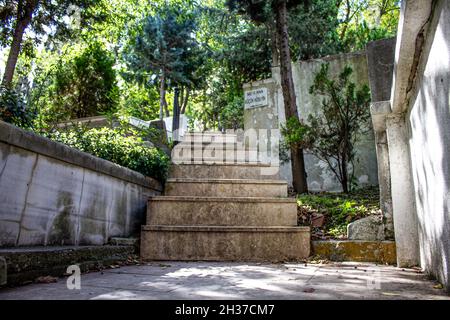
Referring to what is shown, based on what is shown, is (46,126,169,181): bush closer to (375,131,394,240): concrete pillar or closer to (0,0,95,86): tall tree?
(375,131,394,240): concrete pillar

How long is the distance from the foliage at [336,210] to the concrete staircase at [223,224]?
1.23 feet

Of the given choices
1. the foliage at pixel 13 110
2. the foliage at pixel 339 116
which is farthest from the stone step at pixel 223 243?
the foliage at pixel 339 116

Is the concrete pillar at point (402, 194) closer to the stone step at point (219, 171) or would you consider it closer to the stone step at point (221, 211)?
the stone step at point (221, 211)

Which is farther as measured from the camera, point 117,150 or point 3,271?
point 117,150

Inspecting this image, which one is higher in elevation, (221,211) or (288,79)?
(288,79)

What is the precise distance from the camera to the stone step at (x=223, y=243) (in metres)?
3.90

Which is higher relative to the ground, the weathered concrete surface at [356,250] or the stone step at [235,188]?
the stone step at [235,188]

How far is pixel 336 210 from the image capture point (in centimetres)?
464

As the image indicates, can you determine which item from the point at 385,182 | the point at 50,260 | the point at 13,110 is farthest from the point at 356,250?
the point at 13,110

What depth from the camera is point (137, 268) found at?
10.5ft

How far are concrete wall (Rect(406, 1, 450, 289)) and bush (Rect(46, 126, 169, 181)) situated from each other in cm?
332

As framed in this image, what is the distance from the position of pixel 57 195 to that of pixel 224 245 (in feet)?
6.16

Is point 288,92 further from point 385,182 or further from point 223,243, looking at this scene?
point 223,243

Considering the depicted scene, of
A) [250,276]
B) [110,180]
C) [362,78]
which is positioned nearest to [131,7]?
[362,78]
